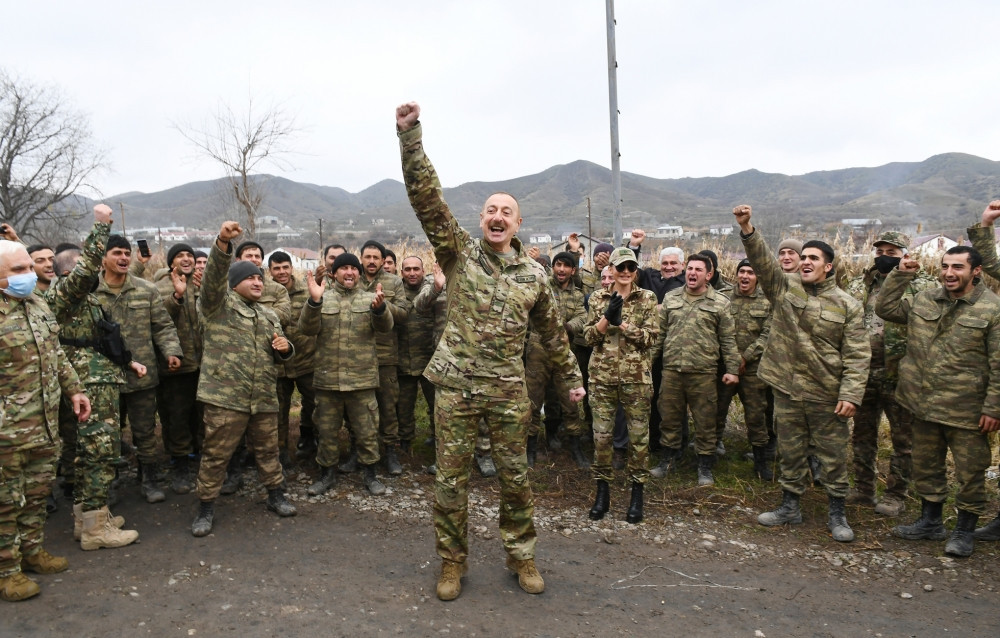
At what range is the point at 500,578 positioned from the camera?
3883mm

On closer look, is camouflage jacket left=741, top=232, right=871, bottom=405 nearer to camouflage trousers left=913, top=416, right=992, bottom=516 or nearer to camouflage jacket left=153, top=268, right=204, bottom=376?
camouflage trousers left=913, top=416, right=992, bottom=516

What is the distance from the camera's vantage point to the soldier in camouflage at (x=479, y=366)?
3.56 metres

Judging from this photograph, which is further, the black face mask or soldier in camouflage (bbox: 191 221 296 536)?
the black face mask

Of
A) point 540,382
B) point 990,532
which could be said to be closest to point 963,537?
point 990,532

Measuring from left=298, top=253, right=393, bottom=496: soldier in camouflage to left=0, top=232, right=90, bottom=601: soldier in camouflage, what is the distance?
6.36ft

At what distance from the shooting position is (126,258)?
4.91 metres

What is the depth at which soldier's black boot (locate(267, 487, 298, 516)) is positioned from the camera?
488 centimetres

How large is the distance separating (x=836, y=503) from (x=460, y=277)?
3635 mm

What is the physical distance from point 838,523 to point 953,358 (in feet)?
5.08

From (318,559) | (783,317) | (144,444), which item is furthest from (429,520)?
(783,317)

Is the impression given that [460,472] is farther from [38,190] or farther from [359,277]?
[38,190]

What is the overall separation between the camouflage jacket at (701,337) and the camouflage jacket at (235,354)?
3.64 meters

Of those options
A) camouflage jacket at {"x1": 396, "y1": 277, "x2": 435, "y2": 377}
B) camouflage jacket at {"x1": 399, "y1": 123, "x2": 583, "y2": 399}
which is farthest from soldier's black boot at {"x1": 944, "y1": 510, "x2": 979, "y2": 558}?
camouflage jacket at {"x1": 396, "y1": 277, "x2": 435, "y2": 377}

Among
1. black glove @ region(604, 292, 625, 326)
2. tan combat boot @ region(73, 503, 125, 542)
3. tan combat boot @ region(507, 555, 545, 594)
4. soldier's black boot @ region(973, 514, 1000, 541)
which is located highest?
black glove @ region(604, 292, 625, 326)
